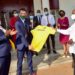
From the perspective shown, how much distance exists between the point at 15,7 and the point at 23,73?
13889 millimetres

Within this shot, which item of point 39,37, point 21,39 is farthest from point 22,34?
point 39,37

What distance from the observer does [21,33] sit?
7207mm

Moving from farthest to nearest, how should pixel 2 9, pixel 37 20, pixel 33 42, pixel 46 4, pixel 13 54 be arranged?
pixel 2 9 → pixel 46 4 → pixel 37 20 → pixel 13 54 → pixel 33 42

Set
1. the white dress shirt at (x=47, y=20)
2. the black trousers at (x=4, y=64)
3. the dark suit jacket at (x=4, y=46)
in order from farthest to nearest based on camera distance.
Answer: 1. the white dress shirt at (x=47, y=20)
2. the black trousers at (x=4, y=64)
3. the dark suit jacket at (x=4, y=46)

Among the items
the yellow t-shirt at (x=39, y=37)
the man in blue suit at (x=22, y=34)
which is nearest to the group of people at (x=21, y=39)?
the man in blue suit at (x=22, y=34)

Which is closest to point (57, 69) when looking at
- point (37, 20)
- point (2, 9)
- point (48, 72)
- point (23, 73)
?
point (48, 72)

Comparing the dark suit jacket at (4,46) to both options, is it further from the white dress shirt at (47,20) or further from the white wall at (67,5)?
→ the white wall at (67,5)

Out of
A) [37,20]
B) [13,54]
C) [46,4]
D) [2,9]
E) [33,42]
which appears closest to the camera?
[33,42]

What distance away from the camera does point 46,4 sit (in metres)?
20.0

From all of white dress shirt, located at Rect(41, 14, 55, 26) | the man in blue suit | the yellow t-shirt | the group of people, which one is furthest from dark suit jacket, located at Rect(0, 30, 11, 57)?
white dress shirt, located at Rect(41, 14, 55, 26)

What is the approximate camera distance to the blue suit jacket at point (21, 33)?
7.18 metres

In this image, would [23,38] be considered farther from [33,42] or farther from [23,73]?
[23,73]

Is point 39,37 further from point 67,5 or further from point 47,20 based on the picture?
point 67,5

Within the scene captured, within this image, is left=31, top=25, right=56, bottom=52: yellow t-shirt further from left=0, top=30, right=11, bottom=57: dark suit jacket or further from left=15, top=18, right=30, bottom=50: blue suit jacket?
left=0, top=30, right=11, bottom=57: dark suit jacket
